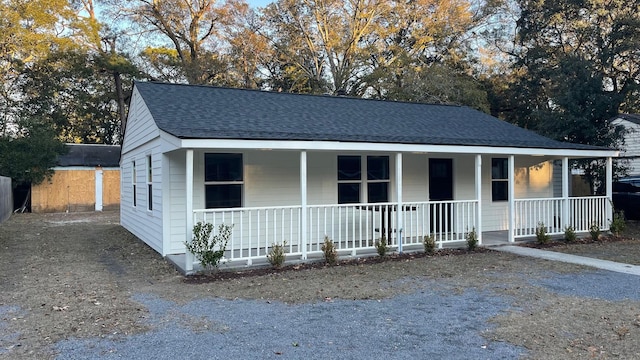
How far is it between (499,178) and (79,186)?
19.3 meters

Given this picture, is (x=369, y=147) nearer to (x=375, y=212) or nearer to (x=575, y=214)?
(x=375, y=212)

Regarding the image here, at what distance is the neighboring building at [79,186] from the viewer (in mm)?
20922

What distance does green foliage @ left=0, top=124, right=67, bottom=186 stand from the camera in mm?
19453

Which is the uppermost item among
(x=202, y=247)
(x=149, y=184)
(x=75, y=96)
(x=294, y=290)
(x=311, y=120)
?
(x=75, y=96)

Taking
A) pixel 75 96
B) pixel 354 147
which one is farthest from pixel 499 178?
pixel 75 96

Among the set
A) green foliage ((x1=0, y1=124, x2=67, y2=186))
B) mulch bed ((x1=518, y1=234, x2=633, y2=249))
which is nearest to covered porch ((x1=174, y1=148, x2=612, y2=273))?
mulch bed ((x1=518, y1=234, x2=633, y2=249))

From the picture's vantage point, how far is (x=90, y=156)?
75.4ft

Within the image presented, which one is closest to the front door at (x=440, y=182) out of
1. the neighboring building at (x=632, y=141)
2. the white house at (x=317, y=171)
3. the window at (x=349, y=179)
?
the white house at (x=317, y=171)

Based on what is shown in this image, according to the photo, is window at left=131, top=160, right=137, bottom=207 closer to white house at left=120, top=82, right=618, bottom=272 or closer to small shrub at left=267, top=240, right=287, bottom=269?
white house at left=120, top=82, right=618, bottom=272

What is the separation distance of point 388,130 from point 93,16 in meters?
27.2

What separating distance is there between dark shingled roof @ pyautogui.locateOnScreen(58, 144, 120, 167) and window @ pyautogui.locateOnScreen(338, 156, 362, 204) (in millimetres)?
16933

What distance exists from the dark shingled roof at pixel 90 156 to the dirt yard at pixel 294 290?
512 inches

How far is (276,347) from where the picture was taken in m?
3.79

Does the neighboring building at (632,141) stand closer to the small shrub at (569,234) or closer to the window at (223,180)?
the small shrub at (569,234)
